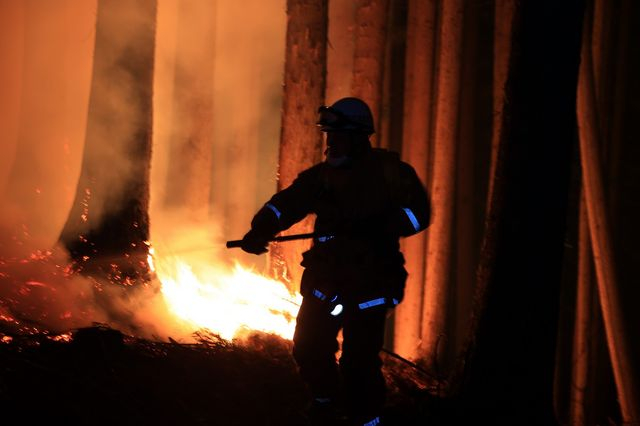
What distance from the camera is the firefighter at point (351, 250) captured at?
3.78 meters

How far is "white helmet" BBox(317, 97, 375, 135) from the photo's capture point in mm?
3875

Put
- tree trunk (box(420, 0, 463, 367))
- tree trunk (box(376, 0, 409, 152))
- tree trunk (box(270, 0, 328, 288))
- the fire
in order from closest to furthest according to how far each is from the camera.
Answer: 1. the fire
2. tree trunk (box(270, 0, 328, 288))
3. tree trunk (box(420, 0, 463, 367))
4. tree trunk (box(376, 0, 409, 152))

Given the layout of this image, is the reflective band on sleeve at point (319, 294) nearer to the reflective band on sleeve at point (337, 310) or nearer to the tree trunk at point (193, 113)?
the reflective band on sleeve at point (337, 310)

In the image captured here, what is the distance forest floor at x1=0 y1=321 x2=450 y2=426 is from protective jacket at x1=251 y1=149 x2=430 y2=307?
3.49ft

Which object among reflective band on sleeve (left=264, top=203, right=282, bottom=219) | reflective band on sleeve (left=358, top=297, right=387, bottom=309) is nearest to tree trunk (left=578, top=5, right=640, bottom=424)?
reflective band on sleeve (left=358, top=297, right=387, bottom=309)

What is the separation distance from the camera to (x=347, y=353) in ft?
12.6

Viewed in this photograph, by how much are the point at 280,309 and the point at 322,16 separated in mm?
3767

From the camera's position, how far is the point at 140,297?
6234mm

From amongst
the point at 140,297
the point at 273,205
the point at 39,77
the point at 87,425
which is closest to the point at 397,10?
the point at 39,77

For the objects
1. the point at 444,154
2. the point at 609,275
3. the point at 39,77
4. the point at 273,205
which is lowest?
the point at 609,275

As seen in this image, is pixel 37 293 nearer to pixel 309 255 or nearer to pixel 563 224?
pixel 309 255

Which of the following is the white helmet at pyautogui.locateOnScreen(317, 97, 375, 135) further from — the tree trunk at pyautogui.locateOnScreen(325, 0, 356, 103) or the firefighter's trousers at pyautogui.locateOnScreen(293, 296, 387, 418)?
the tree trunk at pyautogui.locateOnScreen(325, 0, 356, 103)

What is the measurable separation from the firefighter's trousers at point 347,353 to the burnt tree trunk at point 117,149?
3.09m

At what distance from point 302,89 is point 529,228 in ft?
12.9
